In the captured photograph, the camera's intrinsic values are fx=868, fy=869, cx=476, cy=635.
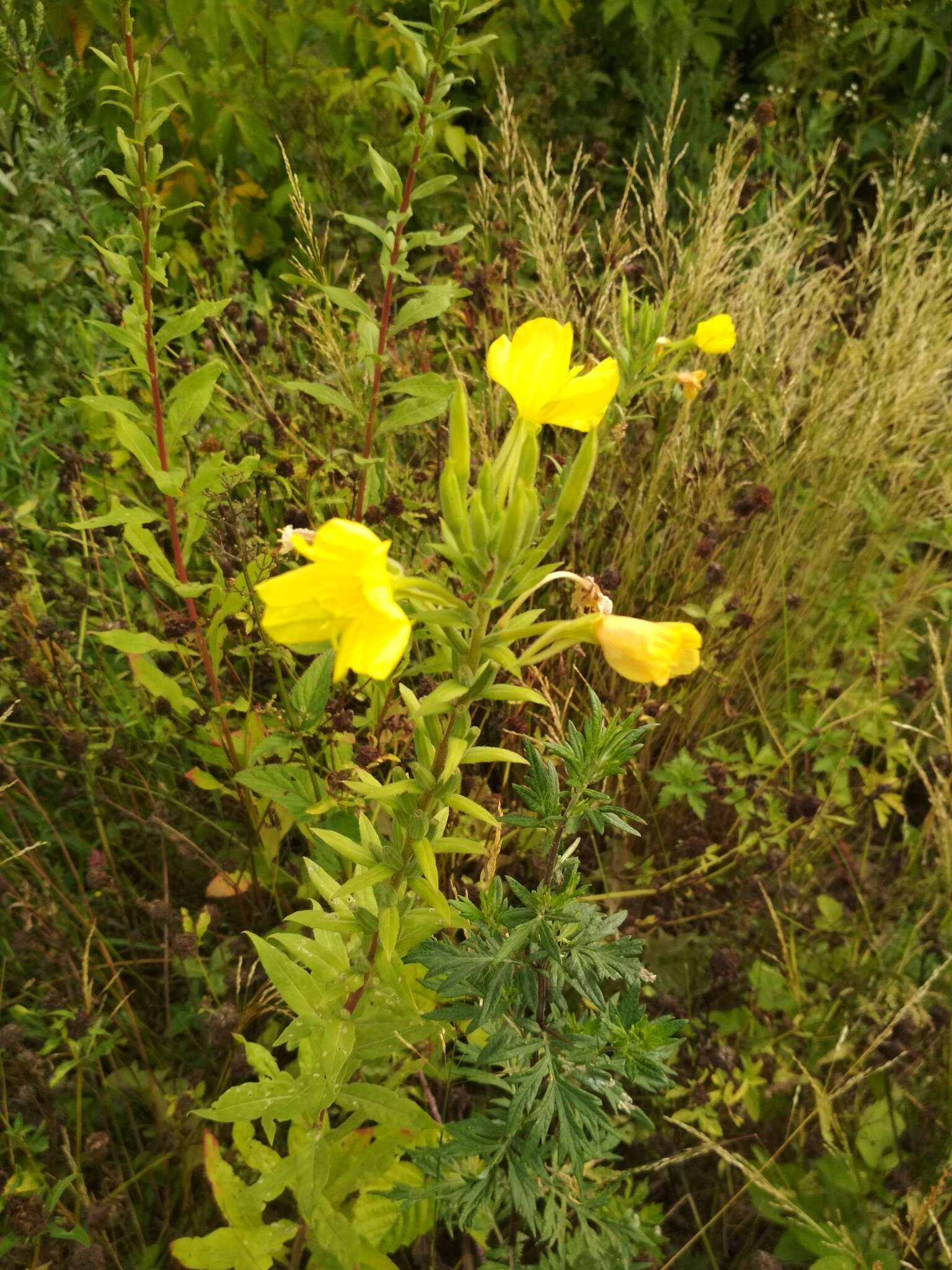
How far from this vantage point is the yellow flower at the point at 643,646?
84cm

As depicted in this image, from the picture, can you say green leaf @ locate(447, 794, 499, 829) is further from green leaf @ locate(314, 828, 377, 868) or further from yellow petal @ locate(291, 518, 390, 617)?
yellow petal @ locate(291, 518, 390, 617)

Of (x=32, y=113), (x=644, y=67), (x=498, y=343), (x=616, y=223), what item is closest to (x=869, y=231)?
(x=616, y=223)

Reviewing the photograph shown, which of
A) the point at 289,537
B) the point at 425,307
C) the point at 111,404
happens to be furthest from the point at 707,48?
the point at 289,537

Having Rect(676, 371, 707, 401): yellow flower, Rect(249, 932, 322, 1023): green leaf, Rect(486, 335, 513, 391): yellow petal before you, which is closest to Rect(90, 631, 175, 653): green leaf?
Rect(249, 932, 322, 1023): green leaf

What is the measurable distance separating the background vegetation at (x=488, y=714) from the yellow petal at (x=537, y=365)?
0.70 metres

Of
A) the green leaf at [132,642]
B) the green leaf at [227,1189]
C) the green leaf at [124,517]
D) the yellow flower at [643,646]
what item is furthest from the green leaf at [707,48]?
the green leaf at [227,1189]

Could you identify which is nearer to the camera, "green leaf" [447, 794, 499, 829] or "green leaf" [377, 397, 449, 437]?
"green leaf" [447, 794, 499, 829]

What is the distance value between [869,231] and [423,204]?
63.2 inches

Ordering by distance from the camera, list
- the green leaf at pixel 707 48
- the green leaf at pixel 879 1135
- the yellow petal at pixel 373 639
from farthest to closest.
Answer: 1. the green leaf at pixel 707 48
2. the green leaf at pixel 879 1135
3. the yellow petal at pixel 373 639

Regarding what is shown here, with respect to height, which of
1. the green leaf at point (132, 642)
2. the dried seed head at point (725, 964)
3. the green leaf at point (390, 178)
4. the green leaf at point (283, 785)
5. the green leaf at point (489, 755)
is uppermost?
the green leaf at point (390, 178)

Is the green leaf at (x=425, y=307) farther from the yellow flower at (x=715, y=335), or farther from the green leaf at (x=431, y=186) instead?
the yellow flower at (x=715, y=335)

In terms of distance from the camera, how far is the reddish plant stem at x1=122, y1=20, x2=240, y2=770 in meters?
1.31

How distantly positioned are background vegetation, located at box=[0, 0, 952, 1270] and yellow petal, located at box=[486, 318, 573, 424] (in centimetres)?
70

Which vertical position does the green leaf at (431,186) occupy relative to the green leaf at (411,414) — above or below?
above
